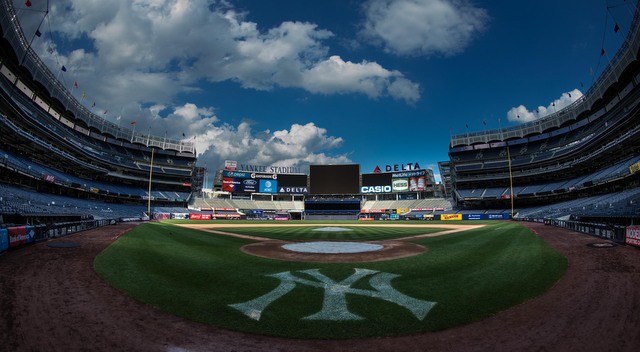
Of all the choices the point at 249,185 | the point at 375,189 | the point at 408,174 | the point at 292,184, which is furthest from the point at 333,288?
the point at 249,185

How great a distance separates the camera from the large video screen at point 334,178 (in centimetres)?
8912

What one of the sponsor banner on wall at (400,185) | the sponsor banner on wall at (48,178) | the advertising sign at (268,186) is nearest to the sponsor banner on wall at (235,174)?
the advertising sign at (268,186)

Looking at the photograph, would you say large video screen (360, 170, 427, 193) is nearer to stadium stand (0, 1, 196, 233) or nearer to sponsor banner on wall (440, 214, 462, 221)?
sponsor banner on wall (440, 214, 462, 221)

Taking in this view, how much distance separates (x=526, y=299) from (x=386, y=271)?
4.77 metres

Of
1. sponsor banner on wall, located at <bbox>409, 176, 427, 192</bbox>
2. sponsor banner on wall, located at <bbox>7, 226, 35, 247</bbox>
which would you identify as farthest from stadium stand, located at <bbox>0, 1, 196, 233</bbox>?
sponsor banner on wall, located at <bbox>409, 176, 427, 192</bbox>

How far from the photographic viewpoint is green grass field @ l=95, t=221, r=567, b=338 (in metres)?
6.94

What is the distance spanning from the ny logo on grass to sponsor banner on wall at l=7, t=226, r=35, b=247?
1555 cm

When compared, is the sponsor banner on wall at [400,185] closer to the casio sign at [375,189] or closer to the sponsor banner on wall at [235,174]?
the casio sign at [375,189]

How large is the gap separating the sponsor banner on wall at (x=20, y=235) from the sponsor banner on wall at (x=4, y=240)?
1.43ft

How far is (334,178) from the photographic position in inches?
3543

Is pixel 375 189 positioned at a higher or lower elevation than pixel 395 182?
lower

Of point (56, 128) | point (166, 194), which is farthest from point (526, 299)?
point (166, 194)

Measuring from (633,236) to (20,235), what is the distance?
113 feet

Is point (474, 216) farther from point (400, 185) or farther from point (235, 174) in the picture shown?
point (235, 174)
